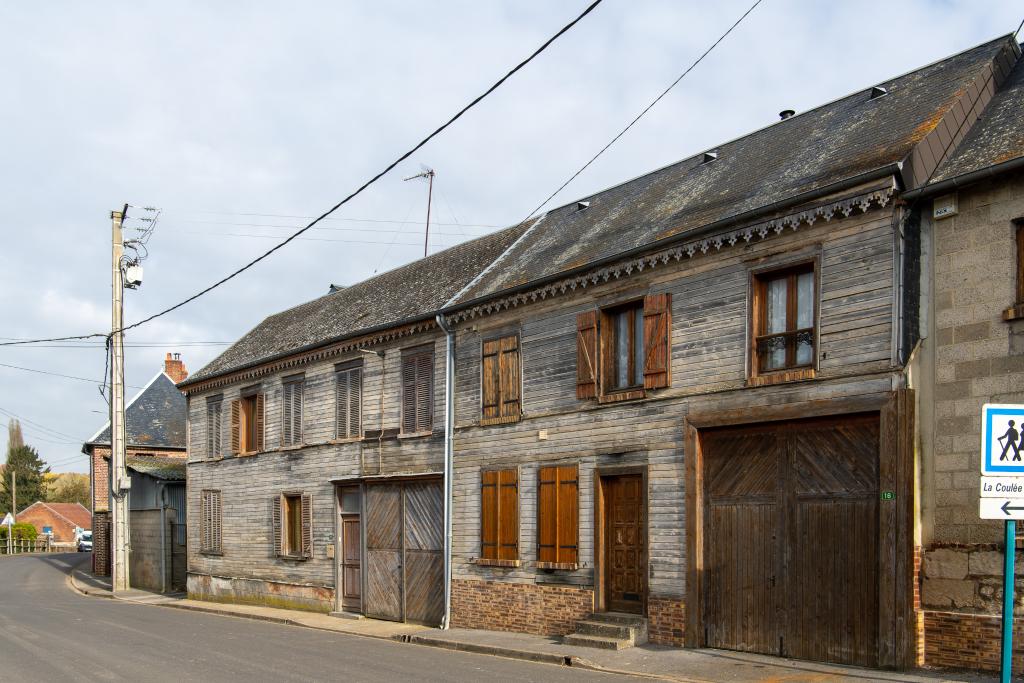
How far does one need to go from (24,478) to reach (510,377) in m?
83.8

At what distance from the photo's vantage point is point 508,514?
712 inches

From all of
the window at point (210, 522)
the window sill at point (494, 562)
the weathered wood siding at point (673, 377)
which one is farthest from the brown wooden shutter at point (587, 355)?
the window at point (210, 522)

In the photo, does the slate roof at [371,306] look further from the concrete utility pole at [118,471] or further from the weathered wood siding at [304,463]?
the concrete utility pole at [118,471]

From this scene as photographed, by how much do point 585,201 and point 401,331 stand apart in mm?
4489

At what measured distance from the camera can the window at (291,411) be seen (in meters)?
24.7

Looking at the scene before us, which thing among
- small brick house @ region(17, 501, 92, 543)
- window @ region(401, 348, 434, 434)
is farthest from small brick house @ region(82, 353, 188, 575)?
small brick house @ region(17, 501, 92, 543)

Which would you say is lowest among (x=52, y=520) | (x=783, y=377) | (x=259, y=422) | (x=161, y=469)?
(x=52, y=520)

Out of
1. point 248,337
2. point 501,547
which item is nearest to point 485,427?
point 501,547

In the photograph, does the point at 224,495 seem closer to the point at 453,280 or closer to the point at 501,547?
the point at 453,280

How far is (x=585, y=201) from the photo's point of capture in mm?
21047

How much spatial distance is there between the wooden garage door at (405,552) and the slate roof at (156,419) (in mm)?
21462

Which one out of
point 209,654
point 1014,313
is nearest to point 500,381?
point 209,654

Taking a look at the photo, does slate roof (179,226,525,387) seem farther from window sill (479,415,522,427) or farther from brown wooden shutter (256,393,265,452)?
window sill (479,415,522,427)

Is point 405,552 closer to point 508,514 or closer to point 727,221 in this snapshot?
point 508,514
